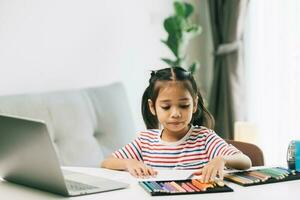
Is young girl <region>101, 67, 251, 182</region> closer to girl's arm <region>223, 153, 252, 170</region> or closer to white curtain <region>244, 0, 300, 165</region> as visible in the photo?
girl's arm <region>223, 153, 252, 170</region>

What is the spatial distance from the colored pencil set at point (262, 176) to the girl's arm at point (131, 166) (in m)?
0.25

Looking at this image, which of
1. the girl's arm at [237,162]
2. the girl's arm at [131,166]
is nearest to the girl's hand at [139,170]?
the girl's arm at [131,166]

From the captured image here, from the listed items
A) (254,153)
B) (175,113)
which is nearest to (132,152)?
(175,113)

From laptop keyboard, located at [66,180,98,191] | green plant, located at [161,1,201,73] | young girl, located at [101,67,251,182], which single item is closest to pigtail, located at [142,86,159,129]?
young girl, located at [101,67,251,182]

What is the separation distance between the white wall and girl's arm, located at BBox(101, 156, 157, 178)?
3.97 ft

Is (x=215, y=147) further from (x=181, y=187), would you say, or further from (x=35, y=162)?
(x=35, y=162)

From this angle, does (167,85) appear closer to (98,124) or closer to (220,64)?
(98,124)

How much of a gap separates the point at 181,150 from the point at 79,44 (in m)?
1.45

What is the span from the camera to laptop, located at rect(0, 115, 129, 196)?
1.38 m

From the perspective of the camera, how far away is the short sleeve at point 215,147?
186 cm

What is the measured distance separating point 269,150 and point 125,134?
3.63 ft

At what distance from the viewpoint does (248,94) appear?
377cm

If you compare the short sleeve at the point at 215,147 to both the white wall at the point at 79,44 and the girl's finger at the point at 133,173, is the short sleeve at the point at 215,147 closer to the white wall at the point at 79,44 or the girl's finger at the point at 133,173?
the girl's finger at the point at 133,173

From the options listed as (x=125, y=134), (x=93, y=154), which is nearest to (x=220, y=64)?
(x=125, y=134)
